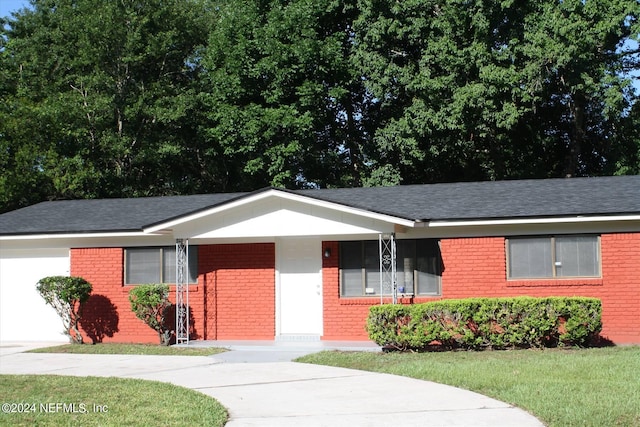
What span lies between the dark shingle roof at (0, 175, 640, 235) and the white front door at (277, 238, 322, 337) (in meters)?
1.34

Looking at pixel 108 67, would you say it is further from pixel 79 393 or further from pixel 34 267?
pixel 79 393

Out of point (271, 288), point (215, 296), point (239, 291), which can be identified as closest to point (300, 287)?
point (271, 288)

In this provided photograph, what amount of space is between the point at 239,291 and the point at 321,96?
12.9 metres

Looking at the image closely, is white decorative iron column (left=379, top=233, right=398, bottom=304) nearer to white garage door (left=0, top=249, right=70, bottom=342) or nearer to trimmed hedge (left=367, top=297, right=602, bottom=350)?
trimmed hedge (left=367, top=297, right=602, bottom=350)

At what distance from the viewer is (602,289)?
51.7 ft

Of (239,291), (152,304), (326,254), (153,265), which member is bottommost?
(152,304)

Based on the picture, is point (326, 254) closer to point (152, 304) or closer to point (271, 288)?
point (271, 288)

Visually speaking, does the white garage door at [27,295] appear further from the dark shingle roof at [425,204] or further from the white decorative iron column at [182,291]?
the white decorative iron column at [182,291]

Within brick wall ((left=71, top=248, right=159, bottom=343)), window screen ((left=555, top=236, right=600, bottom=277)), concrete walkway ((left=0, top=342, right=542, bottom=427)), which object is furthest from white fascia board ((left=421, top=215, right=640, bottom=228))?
brick wall ((left=71, top=248, right=159, bottom=343))

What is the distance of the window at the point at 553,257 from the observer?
627 inches

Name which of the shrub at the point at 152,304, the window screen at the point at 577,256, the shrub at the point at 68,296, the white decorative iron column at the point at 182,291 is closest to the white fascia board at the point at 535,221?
the window screen at the point at 577,256

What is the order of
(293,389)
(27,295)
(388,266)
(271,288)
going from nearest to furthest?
(293,389) < (388,266) < (271,288) < (27,295)

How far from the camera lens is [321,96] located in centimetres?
2891

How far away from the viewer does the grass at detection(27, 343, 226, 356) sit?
15.4m
